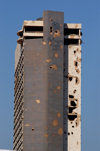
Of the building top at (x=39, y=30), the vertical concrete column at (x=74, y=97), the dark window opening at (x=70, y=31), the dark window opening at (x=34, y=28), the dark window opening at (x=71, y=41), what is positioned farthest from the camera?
the dark window opening at (x=71, y=41)

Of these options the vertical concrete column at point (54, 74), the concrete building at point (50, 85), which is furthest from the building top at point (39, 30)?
the vertical concrete column at point (54, 74)

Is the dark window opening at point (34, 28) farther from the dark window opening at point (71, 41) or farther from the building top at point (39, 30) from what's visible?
the dark window opening at point (71, 41)

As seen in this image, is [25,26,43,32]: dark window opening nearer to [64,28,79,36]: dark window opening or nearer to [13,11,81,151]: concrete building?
[13,11,81,151]: concrete building

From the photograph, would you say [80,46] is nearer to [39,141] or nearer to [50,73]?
[50,73]

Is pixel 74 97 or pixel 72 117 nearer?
pixel 72 117

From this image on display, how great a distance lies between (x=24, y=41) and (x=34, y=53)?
3.34m

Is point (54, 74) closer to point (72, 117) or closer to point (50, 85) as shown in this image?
point (50, 85)

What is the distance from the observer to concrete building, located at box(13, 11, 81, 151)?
10762 centimetres

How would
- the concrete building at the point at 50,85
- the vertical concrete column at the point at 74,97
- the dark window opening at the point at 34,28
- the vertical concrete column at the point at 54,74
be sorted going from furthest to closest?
the dark window opening at the point at 34,28
the vertical concrete column at the point at 74,97
the concrete building at the point at 50,85
the vertical concrete column at the point at 54,74

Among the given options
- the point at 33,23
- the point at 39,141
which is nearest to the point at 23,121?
the point at 39,141

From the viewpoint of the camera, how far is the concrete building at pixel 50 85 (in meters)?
108

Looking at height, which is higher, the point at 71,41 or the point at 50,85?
the point at 71,41

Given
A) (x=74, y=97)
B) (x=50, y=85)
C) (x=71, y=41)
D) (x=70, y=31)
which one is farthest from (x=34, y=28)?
(x=74, y=97)

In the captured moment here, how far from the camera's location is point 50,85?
356 ft
